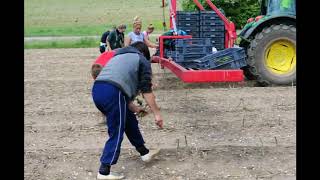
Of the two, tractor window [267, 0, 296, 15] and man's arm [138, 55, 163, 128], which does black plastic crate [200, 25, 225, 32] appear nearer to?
tractor window [267, 0, 296, 15]

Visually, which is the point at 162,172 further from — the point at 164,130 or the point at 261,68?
the point at 261,68

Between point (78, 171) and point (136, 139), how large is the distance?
69 centimetres

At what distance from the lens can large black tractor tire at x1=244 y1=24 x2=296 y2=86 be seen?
1053cm

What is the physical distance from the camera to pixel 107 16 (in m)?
38.8

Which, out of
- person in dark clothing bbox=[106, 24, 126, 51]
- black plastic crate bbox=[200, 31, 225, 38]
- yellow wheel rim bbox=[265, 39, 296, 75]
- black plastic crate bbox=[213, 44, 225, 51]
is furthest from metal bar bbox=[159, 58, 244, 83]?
person in dark clothing bbox=[106, 24, 126, 51]

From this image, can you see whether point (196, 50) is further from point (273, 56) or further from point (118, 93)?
point (118, 93)

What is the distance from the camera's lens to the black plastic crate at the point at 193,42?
10688mm

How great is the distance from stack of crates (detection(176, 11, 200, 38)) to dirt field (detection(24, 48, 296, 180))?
107cm

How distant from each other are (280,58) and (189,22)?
1977 mm

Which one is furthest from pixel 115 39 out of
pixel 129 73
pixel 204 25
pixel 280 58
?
pixel 129 73

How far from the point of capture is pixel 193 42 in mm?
10812

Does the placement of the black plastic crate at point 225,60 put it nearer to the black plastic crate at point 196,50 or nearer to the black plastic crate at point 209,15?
the black plastic crate at point 196,50

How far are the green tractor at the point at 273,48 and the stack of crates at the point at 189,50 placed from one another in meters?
0.78
